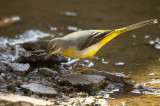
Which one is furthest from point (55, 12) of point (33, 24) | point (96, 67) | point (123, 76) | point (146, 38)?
point (123, 76)

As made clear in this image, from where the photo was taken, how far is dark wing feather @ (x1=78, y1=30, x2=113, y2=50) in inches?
242

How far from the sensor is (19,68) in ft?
20.8

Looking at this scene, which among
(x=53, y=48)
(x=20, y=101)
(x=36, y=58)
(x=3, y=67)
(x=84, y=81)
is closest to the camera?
(x=20, y=101)

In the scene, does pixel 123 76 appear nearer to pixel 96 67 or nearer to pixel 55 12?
pixel 96 67

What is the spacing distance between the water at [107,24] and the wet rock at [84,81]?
23.3 inches

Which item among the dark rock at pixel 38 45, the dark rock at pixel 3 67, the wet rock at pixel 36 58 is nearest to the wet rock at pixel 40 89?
the dark rock at pixel 3 67

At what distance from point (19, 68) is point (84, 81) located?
1.51 meters

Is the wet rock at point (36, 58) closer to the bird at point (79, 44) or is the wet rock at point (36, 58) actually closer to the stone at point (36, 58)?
the stone at point (36, 58)

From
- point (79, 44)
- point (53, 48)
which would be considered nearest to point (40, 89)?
point (53, 48)

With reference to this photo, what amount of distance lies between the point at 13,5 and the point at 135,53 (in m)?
7.09

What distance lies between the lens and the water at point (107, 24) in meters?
7.10

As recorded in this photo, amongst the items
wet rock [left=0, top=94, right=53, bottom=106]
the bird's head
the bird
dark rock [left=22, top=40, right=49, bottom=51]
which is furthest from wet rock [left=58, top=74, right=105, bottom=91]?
dark rock [left=22, top=40, right=49, bottom=51]

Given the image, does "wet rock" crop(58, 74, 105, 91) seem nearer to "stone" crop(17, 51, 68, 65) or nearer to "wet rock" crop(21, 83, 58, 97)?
"wet rock" crop(21, 83, 58, 97)

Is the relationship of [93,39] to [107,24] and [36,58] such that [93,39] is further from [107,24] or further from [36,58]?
[107,24]
